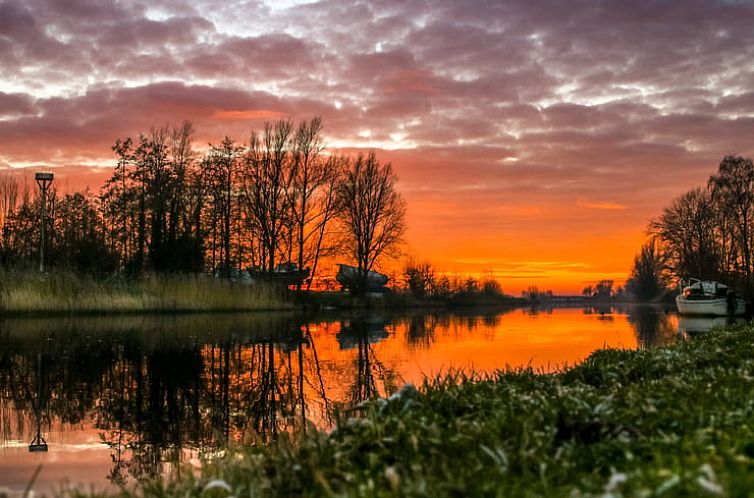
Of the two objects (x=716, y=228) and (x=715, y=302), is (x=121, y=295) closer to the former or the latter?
(x=715, y=302)

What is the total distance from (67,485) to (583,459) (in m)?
4.15

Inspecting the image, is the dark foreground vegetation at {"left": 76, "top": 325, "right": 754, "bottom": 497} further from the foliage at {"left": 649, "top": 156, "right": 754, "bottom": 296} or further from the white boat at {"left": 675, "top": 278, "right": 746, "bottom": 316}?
the foliage at {"left": 649, "top": 156, "right": 754, "bottom": 296}

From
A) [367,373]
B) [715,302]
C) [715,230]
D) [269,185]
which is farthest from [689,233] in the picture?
[367,373]

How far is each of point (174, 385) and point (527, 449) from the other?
780cm

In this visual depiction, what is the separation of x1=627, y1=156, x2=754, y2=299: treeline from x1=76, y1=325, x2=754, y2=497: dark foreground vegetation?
44002mm

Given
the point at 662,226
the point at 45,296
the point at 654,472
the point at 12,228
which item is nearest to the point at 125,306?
the point at 45,296

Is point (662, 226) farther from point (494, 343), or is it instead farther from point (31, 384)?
point (31, 384)

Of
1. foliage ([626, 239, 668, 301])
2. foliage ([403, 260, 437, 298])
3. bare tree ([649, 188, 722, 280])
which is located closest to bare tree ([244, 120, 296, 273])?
foliage ([403, 260, 437, 298])

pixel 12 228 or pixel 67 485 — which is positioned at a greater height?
pixel 12 228

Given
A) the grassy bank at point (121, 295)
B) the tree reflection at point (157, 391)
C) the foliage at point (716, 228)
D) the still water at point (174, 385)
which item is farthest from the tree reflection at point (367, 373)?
the foliage at point (716, 228)

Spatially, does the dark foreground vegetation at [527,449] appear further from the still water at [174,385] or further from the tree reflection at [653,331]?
the tree reflection at [653,331]

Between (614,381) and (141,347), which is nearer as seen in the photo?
(614,381)

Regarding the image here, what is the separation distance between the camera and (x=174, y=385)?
1021 centimetres

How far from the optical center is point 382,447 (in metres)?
4.05
